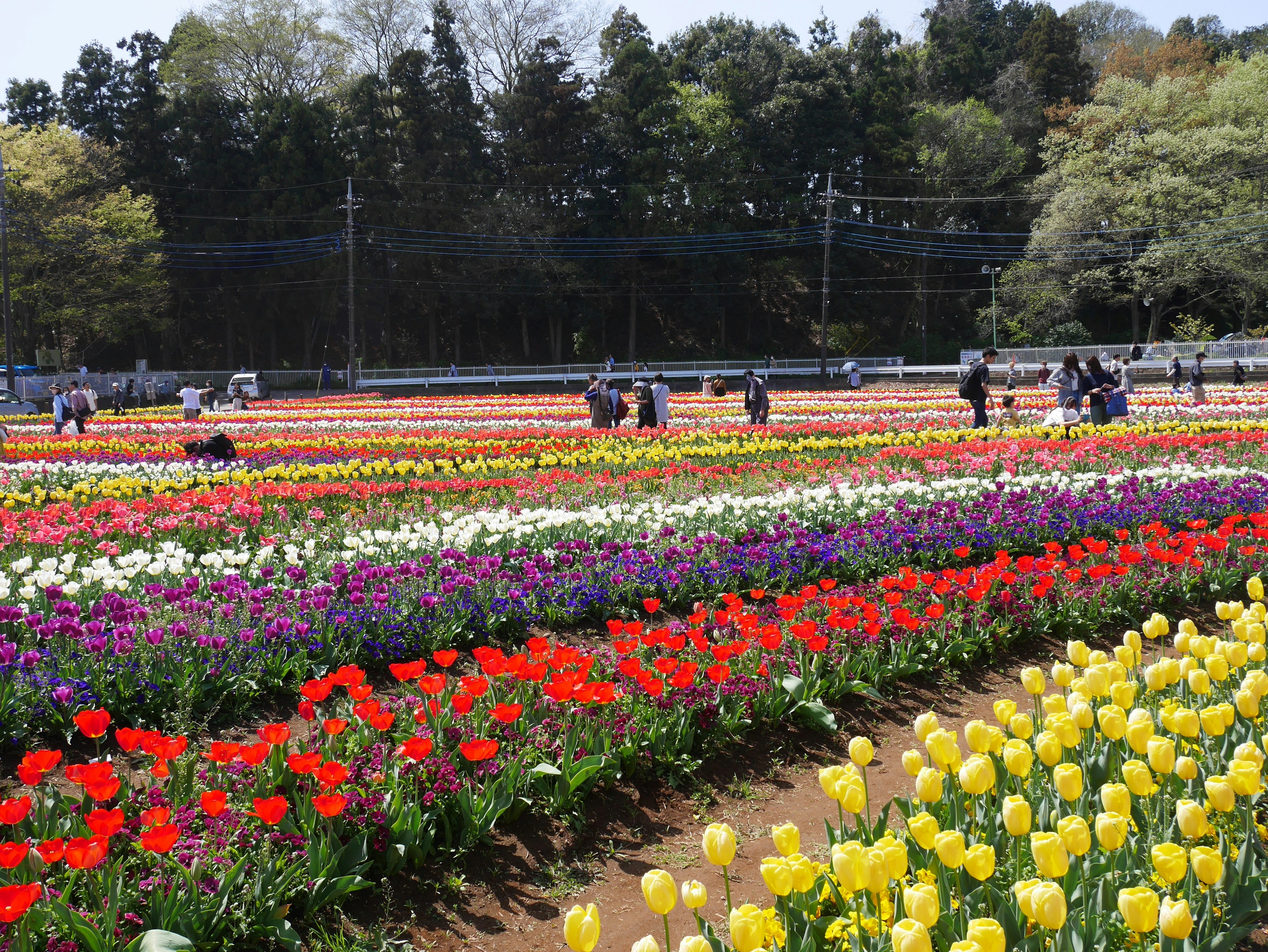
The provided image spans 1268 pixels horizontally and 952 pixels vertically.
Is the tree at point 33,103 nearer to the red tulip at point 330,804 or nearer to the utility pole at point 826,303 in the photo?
the utility pole at point 826,303

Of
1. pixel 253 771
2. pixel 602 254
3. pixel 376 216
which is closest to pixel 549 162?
pixel 602 254

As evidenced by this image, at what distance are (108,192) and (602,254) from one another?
23577 mm

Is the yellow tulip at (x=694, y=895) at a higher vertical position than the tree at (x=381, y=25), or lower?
lower

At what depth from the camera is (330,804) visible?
264 cm

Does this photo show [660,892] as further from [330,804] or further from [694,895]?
[330,804]

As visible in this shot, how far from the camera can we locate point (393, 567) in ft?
18.9


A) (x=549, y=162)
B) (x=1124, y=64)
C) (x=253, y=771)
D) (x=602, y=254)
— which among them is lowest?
(x=253, y=771)

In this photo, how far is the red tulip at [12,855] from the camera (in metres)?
2.26

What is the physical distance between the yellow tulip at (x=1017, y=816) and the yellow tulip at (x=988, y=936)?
0.50 metres

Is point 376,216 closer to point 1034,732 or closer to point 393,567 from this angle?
point 393,567

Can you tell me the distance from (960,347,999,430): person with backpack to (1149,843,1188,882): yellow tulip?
43.2 ft

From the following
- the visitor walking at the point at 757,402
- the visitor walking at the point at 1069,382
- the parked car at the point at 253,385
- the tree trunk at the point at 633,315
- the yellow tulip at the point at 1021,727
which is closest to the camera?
the yellow tulip at the point at 1021,727

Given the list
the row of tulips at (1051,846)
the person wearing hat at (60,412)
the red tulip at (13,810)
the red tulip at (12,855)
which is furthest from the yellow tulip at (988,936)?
the person wearing hat at (60,412)

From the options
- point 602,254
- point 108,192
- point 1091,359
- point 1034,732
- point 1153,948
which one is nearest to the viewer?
point 1153,948
